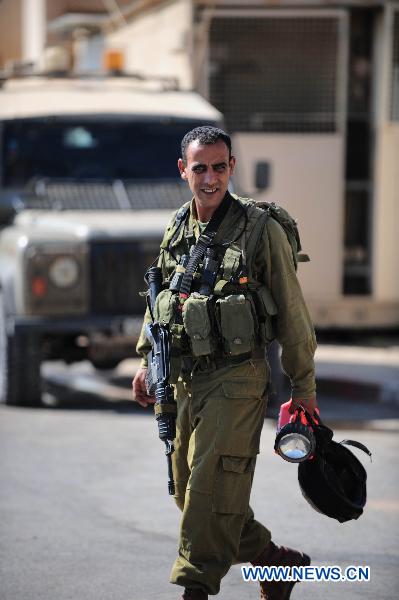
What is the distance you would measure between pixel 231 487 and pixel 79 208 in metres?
6.25

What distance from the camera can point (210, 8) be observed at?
14.2 metres

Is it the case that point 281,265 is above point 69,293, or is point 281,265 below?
above

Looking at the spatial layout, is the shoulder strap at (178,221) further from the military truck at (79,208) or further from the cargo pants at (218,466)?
the military truck at (79,208)

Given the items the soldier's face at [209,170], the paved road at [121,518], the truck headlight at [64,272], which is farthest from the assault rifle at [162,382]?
the truck headlight at [64,272]

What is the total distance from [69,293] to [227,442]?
216 inches

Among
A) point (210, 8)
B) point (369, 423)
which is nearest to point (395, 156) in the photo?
point (210, 8)

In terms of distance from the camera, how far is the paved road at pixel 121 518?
17.9 feet

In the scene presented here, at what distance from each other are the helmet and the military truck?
528cm

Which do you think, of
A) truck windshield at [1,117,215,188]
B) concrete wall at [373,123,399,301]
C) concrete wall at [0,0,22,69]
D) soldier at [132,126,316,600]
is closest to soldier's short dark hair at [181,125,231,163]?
soldier at [132,126,316,600]

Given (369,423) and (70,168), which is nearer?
(369,423)

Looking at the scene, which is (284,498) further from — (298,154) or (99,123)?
(298,154)

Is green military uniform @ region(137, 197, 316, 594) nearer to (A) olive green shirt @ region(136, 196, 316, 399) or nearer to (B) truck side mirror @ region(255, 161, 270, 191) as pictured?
(A) olive green shirt @ region(136, 196, 316, 399)

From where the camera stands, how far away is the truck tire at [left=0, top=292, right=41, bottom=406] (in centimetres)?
995

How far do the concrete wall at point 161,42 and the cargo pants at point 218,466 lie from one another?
9819 millimetres
